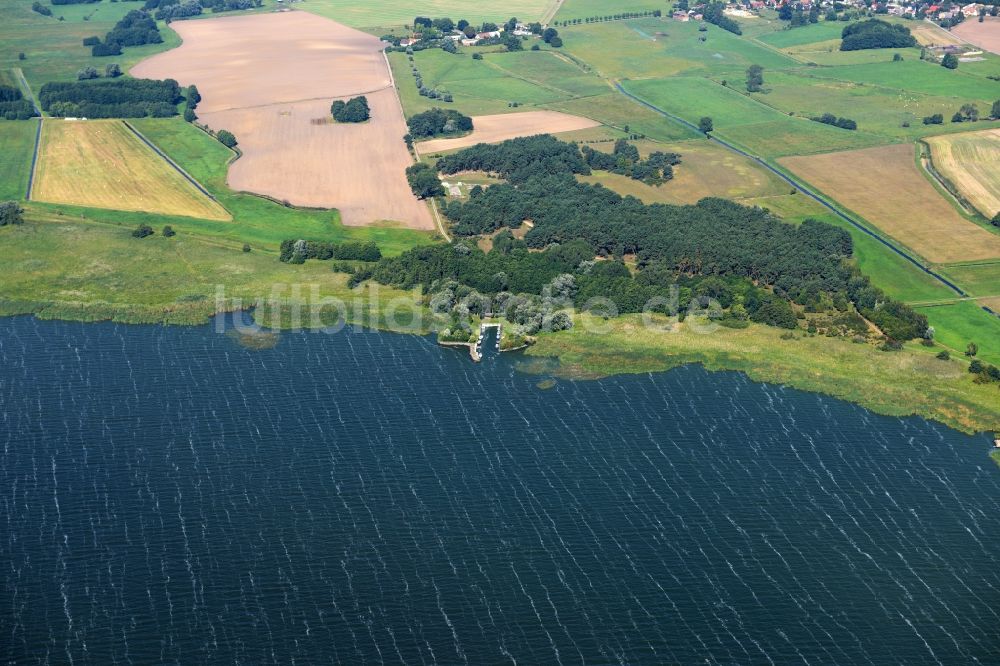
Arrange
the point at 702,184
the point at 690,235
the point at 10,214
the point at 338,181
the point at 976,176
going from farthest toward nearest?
the point at 976,176
the point at 702,184
the point at 338,181
the point at 10,214
the point at 690,235

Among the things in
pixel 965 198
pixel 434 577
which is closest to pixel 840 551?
pixel 434 577

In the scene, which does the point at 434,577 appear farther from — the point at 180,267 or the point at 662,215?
the point at 662,215

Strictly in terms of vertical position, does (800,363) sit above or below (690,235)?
below

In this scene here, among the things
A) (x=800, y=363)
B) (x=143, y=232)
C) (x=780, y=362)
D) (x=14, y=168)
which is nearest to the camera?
Answer: (x=800, y=363)

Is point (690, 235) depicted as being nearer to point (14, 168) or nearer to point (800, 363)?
point (800, 363)

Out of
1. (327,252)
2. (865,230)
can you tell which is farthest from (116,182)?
(865,230)

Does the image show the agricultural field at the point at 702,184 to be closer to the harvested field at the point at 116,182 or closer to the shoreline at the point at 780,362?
the shoreline at the point at 780,362

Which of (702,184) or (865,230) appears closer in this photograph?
(865,230)

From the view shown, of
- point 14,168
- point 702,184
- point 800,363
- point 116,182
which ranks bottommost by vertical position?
point 14,168
